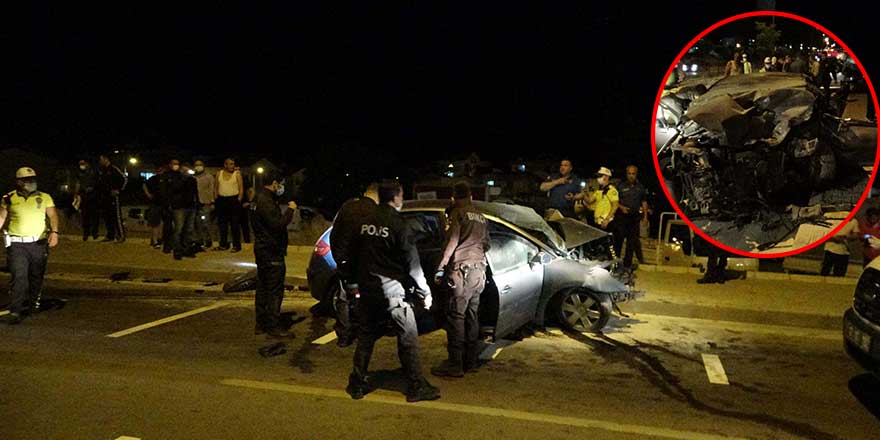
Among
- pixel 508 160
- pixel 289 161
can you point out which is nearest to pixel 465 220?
pixel 508 160

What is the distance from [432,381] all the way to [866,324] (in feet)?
11.5

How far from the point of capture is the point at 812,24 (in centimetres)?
788

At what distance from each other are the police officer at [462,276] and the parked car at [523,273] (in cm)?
73

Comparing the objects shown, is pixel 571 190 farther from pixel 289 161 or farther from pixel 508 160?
pixel 289 161

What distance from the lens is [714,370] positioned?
6.77 metres

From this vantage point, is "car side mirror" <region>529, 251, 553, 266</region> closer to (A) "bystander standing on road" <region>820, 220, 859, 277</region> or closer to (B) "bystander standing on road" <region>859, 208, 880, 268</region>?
(B) "bystander standing on road" <region>859, 208, 880, 268</region>

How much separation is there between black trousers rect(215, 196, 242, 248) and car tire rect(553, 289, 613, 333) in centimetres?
691

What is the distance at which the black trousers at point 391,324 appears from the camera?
553cm

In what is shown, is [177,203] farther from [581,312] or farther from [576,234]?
[581,312]

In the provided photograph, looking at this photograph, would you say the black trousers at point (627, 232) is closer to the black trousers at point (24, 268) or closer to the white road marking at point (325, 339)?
the white road marking at point (325, 339)

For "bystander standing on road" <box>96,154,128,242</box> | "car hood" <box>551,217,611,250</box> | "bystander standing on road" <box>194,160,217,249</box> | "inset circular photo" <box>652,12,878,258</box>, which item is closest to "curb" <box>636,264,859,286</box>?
"inset circular photo" <box>652,12,878,258</box>

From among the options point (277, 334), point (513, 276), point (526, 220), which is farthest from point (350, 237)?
point (526, 220)

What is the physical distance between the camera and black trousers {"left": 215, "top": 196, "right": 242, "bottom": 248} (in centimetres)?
1270

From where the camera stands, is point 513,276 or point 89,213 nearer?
point 513,276
